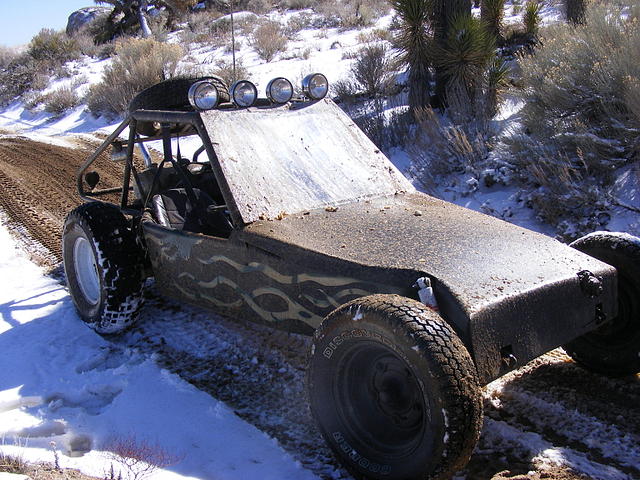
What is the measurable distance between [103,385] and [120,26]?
2662 centimetres

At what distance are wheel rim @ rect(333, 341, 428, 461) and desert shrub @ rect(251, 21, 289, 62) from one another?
17077mm

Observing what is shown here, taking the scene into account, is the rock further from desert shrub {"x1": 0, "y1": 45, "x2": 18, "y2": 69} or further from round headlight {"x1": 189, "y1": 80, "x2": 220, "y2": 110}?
round headlight {"x1": 189, "y1": 80, "x2": 220, "y2": 110}

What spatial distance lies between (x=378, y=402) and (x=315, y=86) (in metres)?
2.67

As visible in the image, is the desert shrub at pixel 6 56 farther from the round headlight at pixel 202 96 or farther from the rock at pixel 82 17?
the round headlight at pixel 202 96

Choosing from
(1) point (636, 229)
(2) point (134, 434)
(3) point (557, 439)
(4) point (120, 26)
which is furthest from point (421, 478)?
(4) point (120, 26)

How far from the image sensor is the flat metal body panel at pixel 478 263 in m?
2.80

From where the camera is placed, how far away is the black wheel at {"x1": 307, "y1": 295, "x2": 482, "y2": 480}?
2.45 m

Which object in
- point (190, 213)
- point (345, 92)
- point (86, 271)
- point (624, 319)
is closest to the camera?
point (624, 319)

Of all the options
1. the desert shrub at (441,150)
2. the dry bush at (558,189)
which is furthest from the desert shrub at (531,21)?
the dry bush at (558,189)

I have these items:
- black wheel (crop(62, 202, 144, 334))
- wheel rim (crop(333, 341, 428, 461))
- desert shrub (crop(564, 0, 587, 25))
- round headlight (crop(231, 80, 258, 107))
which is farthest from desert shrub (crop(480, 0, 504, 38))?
wheel rim (crop(333, 341, 428, 461))

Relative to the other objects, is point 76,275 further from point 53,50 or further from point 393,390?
point 53,50

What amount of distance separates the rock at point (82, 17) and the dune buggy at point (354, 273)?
92.6 feet

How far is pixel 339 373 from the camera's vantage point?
115 inches

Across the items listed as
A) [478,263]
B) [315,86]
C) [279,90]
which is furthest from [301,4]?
[478,263]
